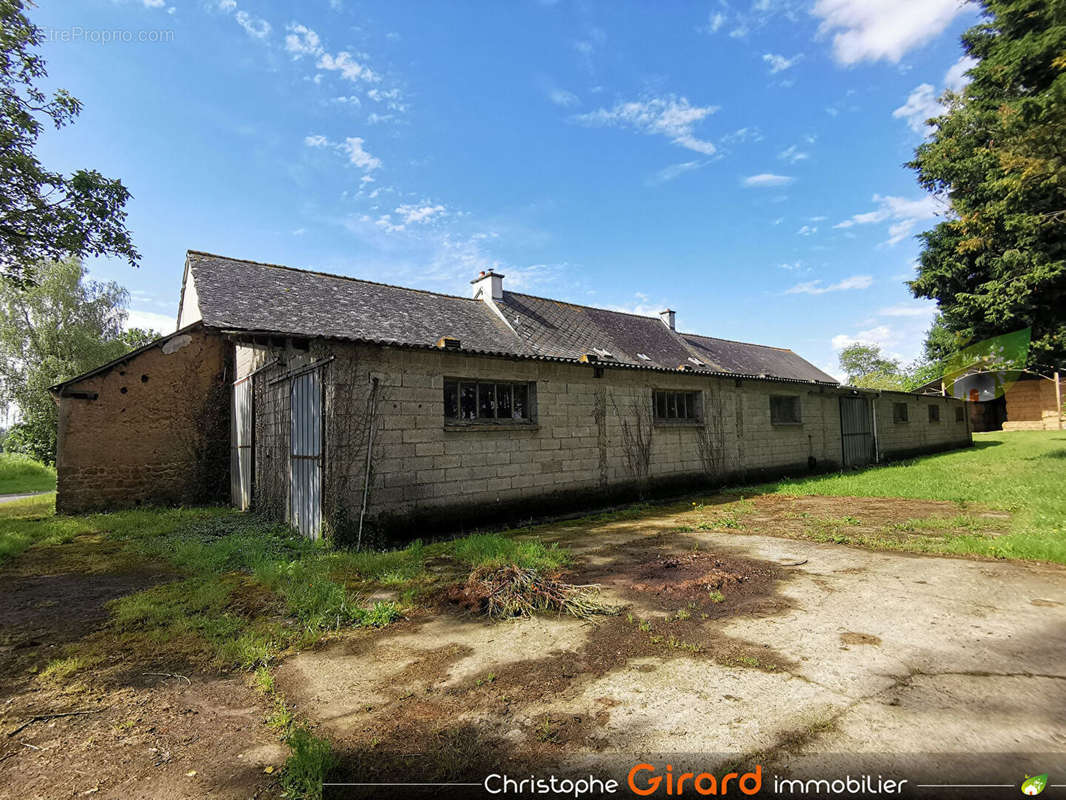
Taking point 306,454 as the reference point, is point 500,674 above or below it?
below

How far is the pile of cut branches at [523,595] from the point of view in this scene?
4.11m

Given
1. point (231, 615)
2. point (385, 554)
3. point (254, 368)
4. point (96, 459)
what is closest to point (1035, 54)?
point (385, 554)

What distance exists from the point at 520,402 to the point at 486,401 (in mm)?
778

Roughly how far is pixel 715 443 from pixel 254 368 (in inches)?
449

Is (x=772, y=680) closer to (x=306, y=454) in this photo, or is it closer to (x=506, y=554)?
(x=506, y=554)

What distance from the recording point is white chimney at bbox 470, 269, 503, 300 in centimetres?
1582

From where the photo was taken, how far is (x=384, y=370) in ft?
23.9

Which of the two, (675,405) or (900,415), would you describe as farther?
(900,415)

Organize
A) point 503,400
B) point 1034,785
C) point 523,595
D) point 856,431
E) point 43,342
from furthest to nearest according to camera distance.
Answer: point 43,342
point 856,431
point 503,400
point 523,595
point 1034,785

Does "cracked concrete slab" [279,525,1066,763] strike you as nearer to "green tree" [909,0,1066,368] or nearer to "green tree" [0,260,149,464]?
"green tree" [909,0,1066,368]

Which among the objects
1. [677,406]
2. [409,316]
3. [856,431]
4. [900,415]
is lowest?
[856,431]

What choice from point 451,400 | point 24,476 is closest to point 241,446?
point 451,400

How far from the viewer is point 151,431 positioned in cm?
1148

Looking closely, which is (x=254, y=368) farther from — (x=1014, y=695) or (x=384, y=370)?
(x=1014, y=695)
